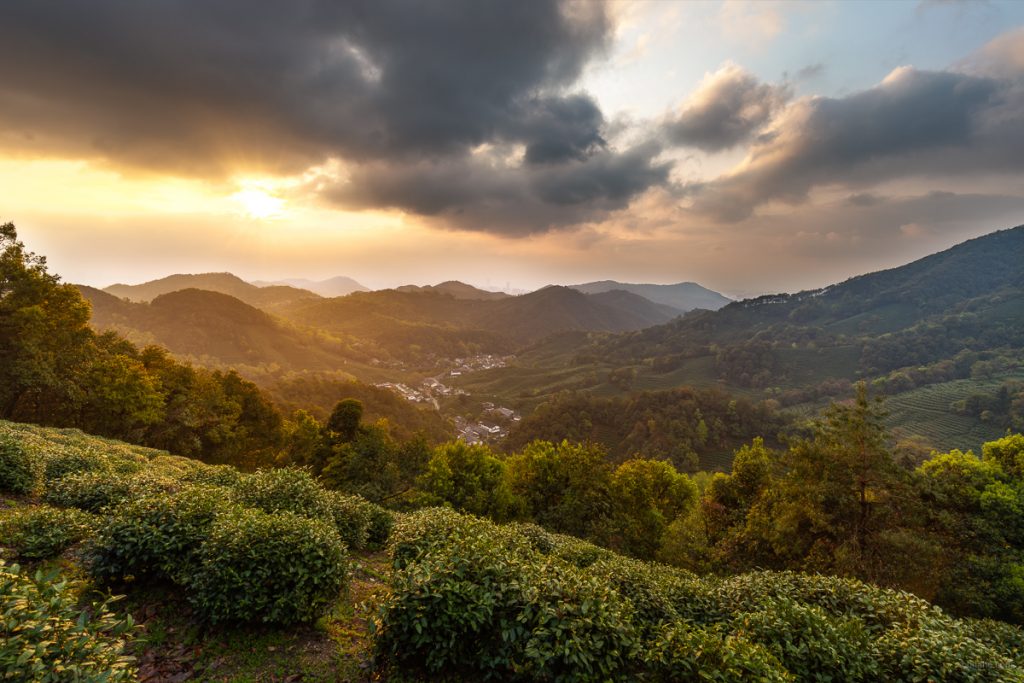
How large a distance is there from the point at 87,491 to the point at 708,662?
1428 cm

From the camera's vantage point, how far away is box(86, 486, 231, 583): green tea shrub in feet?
24.2

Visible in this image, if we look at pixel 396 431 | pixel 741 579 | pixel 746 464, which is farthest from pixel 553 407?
pixel 741 579

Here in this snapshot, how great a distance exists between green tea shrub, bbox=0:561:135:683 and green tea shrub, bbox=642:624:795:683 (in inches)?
250

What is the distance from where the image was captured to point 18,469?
1129 cm

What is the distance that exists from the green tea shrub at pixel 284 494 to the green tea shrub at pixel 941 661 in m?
11.5

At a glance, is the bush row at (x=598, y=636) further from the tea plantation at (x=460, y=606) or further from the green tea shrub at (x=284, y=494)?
the green tea shrub at (x=284, y=494)

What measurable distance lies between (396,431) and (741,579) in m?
66.7

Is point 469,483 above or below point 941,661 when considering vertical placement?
below

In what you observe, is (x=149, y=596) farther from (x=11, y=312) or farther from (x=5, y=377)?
(x=11, y=312)

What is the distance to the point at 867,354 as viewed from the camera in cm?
19250

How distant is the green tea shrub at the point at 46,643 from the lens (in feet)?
10.9

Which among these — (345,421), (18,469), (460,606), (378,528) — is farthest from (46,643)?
(345,421)

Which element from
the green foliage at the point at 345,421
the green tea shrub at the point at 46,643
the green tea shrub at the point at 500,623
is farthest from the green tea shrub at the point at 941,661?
the green foliage at the point at 345,421

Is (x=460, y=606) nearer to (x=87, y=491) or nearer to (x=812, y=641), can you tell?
(x=812, y=641)
